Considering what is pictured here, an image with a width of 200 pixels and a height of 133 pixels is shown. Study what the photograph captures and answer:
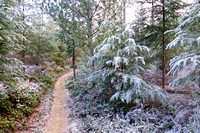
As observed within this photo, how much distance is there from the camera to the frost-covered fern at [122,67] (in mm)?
4070

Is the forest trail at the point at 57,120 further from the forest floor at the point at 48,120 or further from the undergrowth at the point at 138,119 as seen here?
the undergrowth at the point at 138,119

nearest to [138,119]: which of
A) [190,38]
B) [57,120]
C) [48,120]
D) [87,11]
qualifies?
[190,38]

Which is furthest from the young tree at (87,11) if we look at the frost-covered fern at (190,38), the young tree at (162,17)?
the frost-covered fern at (190,38)

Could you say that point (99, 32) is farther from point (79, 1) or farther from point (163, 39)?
point (163, 39)

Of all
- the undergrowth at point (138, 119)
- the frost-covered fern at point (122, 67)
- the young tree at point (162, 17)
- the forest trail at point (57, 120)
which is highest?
the young tree at point (162, 17)

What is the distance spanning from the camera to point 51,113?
544 cm

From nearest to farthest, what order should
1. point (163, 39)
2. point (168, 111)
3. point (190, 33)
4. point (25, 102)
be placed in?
point (190, 33) < point (168, 111) < point (25, 102) < point (163, 39)

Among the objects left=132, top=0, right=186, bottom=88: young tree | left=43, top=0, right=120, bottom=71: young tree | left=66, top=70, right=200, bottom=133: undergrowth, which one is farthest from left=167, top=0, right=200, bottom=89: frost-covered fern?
left=43, top=0, right=120, bottom=71: young tree

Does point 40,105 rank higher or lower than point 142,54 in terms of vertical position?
lower

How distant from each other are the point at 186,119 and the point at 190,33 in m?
2.62

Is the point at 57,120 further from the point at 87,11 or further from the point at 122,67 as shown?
the point at 87,11

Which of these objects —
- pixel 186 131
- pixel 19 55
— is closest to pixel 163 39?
pixel 186 131

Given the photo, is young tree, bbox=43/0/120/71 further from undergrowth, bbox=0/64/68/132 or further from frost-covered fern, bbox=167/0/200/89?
frost-covered fern, bbox=167/0/200/89

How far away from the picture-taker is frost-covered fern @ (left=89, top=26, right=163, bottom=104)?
4.07m
